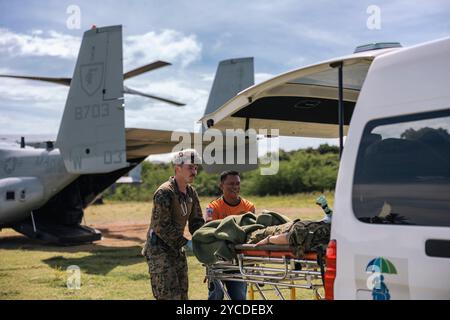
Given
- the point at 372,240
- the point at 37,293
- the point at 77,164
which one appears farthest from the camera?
the point at 77,164

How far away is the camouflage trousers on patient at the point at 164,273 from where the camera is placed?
5008 millimetres

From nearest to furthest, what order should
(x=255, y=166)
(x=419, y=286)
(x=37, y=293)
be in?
(x=419, y=286) < (x=37, y=293) < (x=255, y=166)

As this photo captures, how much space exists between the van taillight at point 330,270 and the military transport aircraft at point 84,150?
7.42 meters

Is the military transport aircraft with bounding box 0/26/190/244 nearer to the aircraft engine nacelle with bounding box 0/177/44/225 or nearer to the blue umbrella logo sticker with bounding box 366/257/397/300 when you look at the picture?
the aircraft engine nacelle with bounding box 0/177/44/225

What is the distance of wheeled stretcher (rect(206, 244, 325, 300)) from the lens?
13.2 ft

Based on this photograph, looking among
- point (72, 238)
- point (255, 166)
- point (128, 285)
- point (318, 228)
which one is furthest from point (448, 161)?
point (72, 238)

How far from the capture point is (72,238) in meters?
15.7

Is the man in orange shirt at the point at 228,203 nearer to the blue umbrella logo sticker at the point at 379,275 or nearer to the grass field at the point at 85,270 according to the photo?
the grass field at the point at 85,270

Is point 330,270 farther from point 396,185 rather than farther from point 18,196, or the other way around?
point 18,196

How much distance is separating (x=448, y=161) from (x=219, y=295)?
3.11 metres

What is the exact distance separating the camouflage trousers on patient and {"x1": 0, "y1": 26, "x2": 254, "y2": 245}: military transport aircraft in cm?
569

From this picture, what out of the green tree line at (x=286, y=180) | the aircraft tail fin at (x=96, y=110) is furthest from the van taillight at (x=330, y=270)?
the green tree line at (x=286, y=180)

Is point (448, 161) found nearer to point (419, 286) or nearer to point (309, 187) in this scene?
point (419, 286)

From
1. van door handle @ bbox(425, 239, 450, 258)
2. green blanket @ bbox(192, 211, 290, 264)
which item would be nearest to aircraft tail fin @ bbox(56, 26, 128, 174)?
green blanket @ bbox(192, 211, 290, 264)
